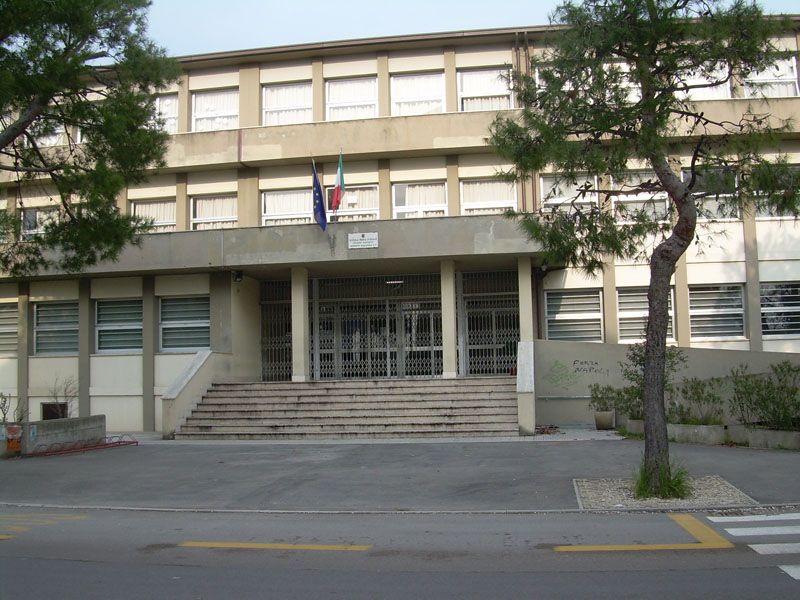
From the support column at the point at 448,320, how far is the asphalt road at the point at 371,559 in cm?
1061

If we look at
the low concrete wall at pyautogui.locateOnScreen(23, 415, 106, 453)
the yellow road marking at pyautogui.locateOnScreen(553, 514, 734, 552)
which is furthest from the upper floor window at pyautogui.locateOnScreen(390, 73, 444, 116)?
the yellow road marking at pyautogui.locateOnScreen(553, 514, 734, 552)

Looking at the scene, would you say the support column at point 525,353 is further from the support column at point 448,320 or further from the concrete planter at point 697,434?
the concrete planter at point 697,434

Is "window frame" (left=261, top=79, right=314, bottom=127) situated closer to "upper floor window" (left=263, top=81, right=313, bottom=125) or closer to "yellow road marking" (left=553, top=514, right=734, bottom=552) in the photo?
"upper floor window" (left=263, top=81, right=313, bottom=125)

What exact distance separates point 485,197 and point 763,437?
1095cm

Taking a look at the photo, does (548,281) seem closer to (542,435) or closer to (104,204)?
(542,435)

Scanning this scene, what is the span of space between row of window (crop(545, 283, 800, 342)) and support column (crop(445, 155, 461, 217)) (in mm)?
3772

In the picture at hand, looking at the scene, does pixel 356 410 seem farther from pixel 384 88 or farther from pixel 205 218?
pixel 384 88

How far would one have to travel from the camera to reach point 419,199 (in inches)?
888

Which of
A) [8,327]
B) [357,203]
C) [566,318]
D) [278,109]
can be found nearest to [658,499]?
[566,318]

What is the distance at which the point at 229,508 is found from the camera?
33.6 ft

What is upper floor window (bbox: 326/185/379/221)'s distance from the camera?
22703 mm

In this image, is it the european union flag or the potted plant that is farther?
the european union flag

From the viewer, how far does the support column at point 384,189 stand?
22.4 m

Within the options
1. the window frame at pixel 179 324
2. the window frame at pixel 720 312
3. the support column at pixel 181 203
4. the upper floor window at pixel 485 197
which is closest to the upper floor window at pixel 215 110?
the support column at pixel 181 203
